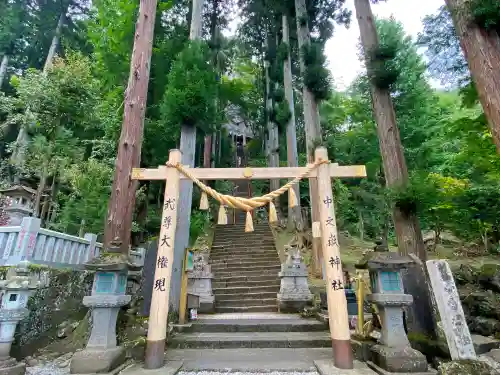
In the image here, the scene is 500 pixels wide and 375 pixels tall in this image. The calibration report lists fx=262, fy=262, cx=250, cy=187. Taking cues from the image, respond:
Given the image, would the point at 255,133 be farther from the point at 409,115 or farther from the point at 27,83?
the point at 27,83

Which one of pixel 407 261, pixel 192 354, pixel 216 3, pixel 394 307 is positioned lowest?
pixel 192 354

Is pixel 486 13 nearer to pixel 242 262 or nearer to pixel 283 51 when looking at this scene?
pixel 242 262

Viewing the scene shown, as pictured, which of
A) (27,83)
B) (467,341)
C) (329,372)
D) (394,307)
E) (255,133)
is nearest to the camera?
(467,341)

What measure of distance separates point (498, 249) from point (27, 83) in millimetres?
17676

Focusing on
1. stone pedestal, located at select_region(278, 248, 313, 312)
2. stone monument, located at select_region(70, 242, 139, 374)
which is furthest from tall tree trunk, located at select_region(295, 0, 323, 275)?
stone monument, located at select_region(70, 242, 139, 374)

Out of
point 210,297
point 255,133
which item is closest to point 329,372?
point 210,297

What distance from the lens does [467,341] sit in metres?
2.62

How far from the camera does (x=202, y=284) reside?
6859 millimetres

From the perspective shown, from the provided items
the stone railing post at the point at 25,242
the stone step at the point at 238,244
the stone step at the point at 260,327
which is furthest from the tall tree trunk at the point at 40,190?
the stone step at the point at 260,327

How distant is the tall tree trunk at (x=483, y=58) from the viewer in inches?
141

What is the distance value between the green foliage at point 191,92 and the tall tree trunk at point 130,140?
1.91 ft

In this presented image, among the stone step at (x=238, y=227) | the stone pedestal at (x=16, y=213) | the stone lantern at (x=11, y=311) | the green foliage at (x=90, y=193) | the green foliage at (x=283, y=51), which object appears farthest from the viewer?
the stone step at (x=238, y=227)

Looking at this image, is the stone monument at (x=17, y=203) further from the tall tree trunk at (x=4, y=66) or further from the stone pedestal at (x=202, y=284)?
the tall tree trunk at (x=4, y=66)

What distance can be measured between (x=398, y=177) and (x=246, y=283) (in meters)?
5.28
